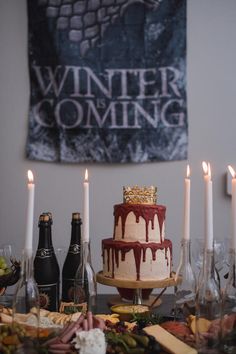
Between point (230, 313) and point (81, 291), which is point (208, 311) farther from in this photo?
point (81, 291)

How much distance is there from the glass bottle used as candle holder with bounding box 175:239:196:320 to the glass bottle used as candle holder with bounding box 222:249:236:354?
0.21m

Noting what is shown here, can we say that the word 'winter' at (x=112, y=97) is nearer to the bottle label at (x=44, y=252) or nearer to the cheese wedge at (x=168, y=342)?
the bottle label at (x=44, y=252)

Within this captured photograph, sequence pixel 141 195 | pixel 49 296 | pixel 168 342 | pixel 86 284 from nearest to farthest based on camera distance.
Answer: pixel 168 342, pixel 86 284, pixel 49 296, pixel 141 195

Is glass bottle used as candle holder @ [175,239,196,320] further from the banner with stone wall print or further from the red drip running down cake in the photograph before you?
the banner with stone wall print

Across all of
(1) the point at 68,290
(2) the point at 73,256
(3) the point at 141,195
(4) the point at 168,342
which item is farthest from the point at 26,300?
(3) the point at 141,195

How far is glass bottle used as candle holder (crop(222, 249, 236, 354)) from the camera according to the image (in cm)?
94

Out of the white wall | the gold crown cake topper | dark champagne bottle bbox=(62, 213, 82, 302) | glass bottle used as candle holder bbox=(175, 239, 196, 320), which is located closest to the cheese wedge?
glass bottle used as candle holder bbox=(175, 239, 196, 320)

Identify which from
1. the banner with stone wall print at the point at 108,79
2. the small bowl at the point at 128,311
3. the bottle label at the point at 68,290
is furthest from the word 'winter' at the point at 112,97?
the small bowl at the point at 128,311

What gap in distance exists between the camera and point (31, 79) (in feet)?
8.69

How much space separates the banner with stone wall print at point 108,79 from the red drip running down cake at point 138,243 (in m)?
0.98

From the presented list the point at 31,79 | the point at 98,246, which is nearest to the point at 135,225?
the point at 98,246

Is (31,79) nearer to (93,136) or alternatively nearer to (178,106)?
(93,136)

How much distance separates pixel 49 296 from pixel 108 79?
1458 millimetres

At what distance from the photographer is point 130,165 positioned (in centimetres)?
265
